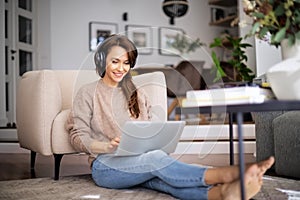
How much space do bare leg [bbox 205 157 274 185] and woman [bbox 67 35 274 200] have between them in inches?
5.3

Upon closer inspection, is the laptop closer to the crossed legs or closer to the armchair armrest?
the crossed legs

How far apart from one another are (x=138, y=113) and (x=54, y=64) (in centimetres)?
439

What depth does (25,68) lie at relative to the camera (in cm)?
556

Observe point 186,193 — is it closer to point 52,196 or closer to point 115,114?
point 115,114

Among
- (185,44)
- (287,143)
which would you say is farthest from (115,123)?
(185,44)

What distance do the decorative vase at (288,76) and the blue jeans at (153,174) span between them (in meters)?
0.32

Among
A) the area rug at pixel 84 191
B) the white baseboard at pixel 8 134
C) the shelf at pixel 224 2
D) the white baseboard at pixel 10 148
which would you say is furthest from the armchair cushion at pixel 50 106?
the shelf at pixel 224 2

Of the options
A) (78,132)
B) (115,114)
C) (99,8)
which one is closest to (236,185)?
(115,114)

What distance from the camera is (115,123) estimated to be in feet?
5.21

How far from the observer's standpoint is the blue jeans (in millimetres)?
1240

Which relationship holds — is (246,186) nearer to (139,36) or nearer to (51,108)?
(51,108)

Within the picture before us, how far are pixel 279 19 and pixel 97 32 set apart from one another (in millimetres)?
5140

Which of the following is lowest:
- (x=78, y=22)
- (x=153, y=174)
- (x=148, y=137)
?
(x=153, y=174)

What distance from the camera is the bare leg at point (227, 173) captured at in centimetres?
110
